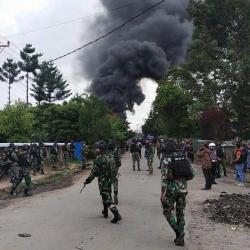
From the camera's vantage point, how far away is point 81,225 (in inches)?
373

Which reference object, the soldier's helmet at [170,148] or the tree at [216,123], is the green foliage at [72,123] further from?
the soldier's helmet at [170,148]

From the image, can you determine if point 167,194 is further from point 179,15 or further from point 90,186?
point 179,15

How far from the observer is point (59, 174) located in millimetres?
25094

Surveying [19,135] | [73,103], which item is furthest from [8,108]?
[73,103]

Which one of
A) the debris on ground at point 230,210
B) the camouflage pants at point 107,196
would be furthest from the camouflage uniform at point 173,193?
the debris on ground at point 230,210

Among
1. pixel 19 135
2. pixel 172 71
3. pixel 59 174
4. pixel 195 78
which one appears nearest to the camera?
pixel 59 174

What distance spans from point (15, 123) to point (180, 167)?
2968 cm

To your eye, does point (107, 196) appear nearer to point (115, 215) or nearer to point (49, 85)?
point (115, 215)

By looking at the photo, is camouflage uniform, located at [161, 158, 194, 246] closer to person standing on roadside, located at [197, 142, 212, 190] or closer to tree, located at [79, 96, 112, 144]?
person standing on roadside, located at [197, 142, 212, 190]

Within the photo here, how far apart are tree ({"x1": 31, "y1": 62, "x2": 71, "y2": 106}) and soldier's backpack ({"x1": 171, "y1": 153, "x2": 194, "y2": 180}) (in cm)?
6377

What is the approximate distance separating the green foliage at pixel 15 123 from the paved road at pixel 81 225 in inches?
873

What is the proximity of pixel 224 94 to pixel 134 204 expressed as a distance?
2496 cm

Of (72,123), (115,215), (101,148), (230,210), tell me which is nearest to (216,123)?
(72,123)

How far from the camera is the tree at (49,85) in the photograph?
72250 mm
